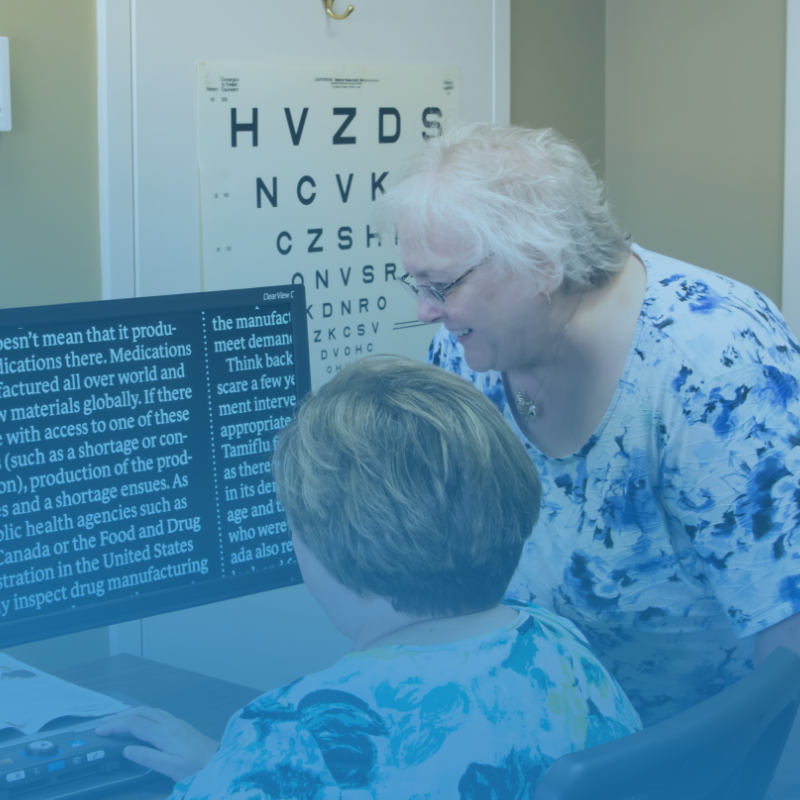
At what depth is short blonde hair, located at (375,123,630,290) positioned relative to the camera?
117 centimetres

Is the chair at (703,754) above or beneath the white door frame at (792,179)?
beneath

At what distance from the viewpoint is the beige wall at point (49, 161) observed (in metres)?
1.65

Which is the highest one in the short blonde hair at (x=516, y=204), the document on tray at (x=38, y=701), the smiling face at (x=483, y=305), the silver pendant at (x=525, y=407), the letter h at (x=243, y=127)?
the letter h at (x=243, y=127)

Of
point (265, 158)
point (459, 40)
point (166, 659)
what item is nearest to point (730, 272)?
point (459, 40)

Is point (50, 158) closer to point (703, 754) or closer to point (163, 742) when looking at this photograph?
point (163, 742)

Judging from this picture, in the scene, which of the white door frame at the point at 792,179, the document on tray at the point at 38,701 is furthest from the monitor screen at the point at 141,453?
the white door frame at the point at 792,179

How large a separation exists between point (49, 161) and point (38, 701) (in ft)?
3.19

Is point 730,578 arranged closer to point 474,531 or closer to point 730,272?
point 474,531

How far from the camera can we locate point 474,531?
85 cm

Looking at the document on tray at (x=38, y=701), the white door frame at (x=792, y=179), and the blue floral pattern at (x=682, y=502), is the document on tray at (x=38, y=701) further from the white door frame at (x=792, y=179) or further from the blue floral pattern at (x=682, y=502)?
the white door frame at (x=792, y=179)

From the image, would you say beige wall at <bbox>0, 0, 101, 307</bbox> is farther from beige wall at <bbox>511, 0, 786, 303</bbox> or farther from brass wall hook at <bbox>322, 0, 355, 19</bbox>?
beige wall at <bbox>511, 0, 786, 303</bbox>

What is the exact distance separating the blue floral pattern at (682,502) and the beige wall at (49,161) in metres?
0.85

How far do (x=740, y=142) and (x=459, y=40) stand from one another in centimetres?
83

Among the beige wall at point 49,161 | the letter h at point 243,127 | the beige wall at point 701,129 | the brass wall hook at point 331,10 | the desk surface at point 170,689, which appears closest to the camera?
the desk surface at point 170,689
